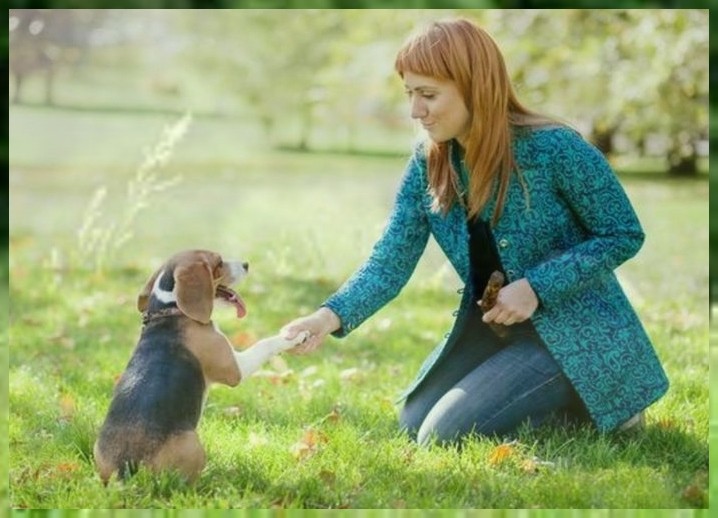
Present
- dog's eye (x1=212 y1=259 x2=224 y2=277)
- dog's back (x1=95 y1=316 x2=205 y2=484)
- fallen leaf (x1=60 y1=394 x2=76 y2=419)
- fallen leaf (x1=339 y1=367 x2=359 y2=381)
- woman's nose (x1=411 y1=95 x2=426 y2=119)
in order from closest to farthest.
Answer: dog's back (x1=95 y1=316 x2=205 y2=484) → dog's eye (x1=212 y1=259 x2=224 y2=277) → woman's nose (x1=411 y1=95 x2=426 y2=119) → fallen leaf (x1=60 y1=394 x2=76 y2=419) → fallen leaf (x1=339 y1=367 x2=359 y2=381)

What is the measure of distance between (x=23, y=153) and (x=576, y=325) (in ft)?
26.8

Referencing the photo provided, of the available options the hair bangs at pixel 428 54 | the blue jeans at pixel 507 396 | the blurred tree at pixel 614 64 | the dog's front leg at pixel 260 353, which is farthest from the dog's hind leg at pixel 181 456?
the blurred tree at pixel 614 64

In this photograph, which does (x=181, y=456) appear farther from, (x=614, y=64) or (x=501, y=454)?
(x=614, y=64)

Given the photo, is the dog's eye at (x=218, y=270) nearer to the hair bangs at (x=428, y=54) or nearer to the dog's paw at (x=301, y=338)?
the dog's paw at (x=301, y=338)

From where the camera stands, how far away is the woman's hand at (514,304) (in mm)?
2939

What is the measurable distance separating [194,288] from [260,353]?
259 mm

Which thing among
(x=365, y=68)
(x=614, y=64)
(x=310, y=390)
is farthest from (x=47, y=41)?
(x=310, y=390)

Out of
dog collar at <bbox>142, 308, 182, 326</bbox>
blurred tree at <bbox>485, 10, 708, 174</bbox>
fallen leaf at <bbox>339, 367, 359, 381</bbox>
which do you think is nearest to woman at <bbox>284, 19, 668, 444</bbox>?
dog collar at <bbox>142, 308, 182, 326</bbox>

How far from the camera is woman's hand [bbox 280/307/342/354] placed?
115 inches

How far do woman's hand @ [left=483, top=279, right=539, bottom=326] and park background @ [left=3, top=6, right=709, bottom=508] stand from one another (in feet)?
1.07

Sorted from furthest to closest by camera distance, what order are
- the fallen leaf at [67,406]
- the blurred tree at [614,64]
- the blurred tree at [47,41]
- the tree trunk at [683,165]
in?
the tree trunk at [683,165] < the blurred tree at [47,41] < the blurred tree at [614,64] < the fallen leaf at [67,406]

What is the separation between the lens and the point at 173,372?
2.64 m

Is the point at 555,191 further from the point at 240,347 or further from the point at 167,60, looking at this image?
the point at 167,60

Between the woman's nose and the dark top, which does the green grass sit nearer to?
the dark top
